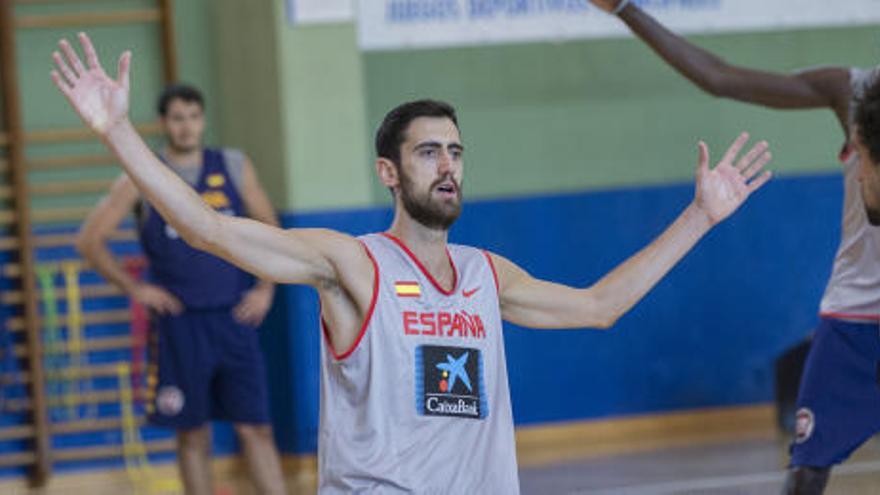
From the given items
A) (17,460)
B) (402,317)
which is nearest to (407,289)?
(402,317)

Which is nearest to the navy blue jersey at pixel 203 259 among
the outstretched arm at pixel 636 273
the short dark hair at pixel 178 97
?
the short dark hair at pixel 178 97

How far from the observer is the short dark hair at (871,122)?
4191 mm

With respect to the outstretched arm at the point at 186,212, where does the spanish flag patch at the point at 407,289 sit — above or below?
below

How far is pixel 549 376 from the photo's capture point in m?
10.1

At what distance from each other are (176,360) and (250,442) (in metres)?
0.50

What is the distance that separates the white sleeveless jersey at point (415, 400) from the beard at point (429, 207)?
0.12m

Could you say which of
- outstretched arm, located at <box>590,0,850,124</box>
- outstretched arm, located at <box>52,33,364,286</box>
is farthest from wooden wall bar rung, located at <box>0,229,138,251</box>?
outstretched arm, located at <box>52,33,364,286</box>

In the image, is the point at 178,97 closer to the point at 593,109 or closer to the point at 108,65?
the point at 108,65

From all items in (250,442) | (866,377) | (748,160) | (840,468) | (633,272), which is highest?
(748,160)

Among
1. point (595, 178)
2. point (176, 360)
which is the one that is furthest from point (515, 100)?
point (176, 360)

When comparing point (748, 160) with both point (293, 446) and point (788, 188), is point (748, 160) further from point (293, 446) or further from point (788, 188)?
point (788, 188)

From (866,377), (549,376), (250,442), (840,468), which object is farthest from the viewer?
(549,376)

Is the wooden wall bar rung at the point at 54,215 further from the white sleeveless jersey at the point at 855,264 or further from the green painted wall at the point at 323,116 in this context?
the white sleeveless jersey at the point at 855,264

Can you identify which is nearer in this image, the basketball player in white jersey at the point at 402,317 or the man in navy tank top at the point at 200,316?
the basketball player in white jersey at the point at 402,317
